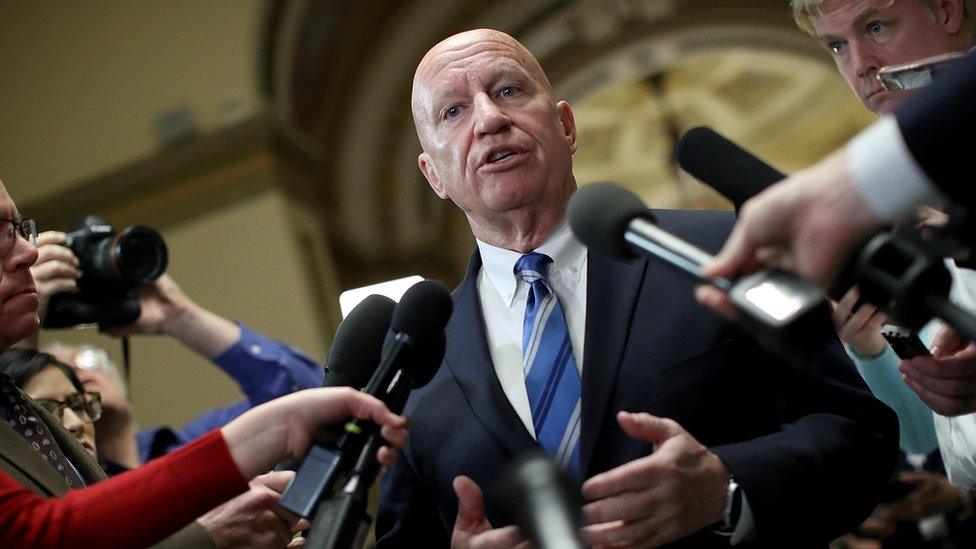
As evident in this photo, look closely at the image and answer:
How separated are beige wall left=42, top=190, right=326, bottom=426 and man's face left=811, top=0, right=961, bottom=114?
17.8 feet

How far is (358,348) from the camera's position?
174 cm

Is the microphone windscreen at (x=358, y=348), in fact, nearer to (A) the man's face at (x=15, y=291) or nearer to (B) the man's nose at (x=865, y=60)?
(A) the man's face at (x=15, y=291)

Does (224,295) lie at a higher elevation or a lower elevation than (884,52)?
higher

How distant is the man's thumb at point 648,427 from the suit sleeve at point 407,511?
2.01 ft

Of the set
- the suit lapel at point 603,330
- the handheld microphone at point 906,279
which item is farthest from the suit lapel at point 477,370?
the handheld microphone at point 906,279

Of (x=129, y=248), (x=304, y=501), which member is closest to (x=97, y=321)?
(x=129, y=248)

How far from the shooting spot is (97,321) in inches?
120

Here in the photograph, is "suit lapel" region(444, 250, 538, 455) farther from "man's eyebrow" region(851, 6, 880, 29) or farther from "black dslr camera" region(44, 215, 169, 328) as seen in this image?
"black dslr camera" region(44, 215, 169, 328)

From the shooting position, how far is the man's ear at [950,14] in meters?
2.28

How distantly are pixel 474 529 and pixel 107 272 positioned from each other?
1.78 metres

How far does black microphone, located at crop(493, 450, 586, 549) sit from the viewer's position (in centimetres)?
115

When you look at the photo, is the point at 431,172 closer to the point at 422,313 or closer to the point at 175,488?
the point at 422,313

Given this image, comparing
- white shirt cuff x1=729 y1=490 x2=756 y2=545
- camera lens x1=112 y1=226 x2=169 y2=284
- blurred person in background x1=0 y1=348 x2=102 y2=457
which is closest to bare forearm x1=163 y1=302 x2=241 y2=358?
camera lens x1=112 y1=226 x2=169 y2=284

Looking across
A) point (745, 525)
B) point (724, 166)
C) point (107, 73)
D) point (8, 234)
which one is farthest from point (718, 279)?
point (107, 73)
